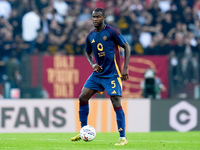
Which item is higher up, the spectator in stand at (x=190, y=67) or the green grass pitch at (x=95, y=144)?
the spectator in stand at (x=190, y=67)

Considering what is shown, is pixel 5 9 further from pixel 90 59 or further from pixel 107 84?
pixel 107 84

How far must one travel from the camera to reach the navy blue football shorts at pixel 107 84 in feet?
26.6

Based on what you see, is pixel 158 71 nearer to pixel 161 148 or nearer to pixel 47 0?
pixel 47 0

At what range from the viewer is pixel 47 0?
17750 millimetres

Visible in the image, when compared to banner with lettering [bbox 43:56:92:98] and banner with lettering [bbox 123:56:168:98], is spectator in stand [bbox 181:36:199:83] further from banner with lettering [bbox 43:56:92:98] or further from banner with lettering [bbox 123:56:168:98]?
banner with lettering [bbox 43:56:92:98]

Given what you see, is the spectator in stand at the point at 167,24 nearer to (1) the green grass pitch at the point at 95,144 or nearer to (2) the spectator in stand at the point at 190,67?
(2) the spectator in stand at the point at 190,67

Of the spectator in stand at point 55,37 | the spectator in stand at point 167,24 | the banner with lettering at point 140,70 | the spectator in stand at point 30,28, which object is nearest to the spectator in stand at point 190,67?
the banner with lettering at point 140,70

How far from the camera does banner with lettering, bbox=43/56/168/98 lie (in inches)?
611

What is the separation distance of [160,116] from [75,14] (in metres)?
5.73

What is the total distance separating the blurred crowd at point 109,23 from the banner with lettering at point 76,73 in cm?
58

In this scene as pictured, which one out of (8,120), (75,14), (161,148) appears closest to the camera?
(161,148)

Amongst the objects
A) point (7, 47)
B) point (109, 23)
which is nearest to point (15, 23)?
point (7, 47)

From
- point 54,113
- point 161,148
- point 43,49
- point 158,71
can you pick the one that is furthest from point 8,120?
point 161,148

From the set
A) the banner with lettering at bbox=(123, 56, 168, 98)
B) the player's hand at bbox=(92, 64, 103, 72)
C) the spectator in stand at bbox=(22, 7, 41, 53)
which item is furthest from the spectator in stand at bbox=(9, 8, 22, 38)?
the player's hand at bbox=(92, 64, 103, 72)
